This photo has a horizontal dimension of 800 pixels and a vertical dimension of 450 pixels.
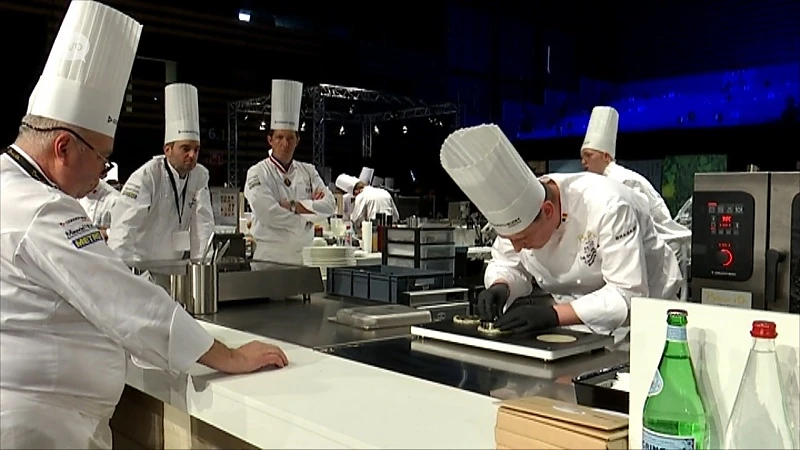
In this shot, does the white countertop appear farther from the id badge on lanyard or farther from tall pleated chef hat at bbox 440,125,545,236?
the id badge on lanyard

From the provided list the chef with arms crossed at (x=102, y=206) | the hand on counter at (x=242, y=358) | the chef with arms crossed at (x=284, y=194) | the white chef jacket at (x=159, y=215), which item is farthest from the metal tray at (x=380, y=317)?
the chef with arms crossed at (x=102, y=206)

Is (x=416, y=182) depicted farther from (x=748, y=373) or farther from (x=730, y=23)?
(x=748, y=373)

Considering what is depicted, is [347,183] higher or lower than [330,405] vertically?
higher

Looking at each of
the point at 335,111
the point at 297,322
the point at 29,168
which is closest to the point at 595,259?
the point at 297,322

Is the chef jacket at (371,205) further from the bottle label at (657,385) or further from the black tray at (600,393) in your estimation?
the bottle label at (657,385)

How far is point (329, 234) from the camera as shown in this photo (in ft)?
21.5

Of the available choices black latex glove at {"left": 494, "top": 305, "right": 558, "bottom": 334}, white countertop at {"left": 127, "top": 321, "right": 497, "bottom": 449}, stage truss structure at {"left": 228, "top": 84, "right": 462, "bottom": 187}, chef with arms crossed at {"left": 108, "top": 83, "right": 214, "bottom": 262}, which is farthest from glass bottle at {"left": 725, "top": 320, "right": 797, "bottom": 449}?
stage truss structure at {"left": 228, "top": 84, "right": 462, "bottom": 187}

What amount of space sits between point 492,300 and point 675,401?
4.22ft

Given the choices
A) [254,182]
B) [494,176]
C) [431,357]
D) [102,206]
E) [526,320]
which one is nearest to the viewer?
[431,357]

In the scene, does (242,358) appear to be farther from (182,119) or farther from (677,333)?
(182,119)

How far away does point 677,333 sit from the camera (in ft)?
2.96

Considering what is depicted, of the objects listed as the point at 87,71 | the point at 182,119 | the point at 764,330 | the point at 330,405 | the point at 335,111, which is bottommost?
the point at 330,405

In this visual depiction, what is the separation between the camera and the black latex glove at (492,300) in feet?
6.88

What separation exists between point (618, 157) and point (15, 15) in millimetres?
7626
